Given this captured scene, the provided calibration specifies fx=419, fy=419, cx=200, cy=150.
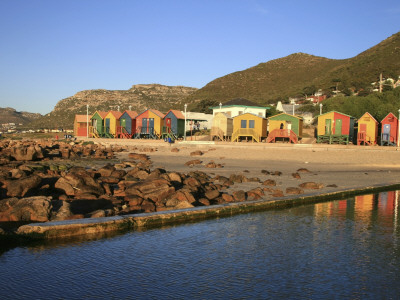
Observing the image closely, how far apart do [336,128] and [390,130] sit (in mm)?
4893

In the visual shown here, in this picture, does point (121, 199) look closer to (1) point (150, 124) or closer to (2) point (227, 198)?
(2) point (227, 198)

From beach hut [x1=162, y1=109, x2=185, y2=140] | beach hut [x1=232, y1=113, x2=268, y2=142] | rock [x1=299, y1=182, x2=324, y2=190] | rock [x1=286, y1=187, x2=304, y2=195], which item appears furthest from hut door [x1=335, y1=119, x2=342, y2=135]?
rock [x1=286, y1=187, x2=304, y2=195]

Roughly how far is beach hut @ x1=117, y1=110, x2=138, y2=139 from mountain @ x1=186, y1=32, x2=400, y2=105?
138 ft

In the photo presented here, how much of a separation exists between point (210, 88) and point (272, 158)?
86458mm

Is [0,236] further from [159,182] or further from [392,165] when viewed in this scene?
[392,165]

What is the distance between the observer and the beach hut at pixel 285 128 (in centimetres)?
4278

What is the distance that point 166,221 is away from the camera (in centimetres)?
1191

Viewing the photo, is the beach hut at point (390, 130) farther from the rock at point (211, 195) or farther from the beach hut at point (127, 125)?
the beach hut at point (127, 125)

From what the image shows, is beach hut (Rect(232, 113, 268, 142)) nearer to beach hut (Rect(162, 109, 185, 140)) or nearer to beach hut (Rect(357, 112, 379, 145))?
beach hut (Rect(162, 109, 185, 140))

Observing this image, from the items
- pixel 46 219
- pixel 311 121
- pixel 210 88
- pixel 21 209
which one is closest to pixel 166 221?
pixel 46 219

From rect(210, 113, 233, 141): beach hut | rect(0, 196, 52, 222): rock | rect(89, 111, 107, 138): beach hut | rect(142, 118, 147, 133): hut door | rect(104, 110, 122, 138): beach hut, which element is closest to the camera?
rect(0, 196, 52, 222): rock

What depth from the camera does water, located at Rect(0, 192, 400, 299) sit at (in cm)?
724

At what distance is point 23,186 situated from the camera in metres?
14.8

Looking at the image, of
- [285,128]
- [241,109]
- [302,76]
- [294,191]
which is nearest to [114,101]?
[302,76]
